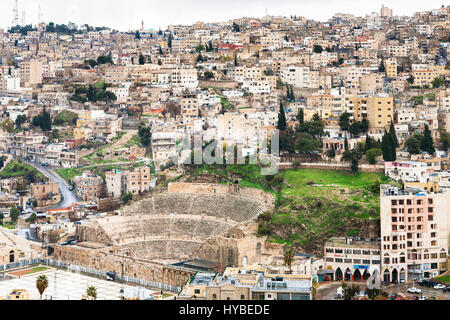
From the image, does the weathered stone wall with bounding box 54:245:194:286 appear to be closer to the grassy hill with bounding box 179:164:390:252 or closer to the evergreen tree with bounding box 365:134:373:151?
the grassy hill with bounding box 179:164:390:252

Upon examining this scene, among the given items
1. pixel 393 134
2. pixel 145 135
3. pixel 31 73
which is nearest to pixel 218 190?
pixel 393 134

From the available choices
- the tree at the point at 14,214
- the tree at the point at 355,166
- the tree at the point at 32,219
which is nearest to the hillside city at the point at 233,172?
the tree at the point at 14,214

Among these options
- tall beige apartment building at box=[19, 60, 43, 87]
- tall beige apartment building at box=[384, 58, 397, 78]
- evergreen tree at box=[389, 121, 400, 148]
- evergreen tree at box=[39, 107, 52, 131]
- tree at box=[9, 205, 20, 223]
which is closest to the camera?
evergreen tree at box=[389, 121, 400, 148]

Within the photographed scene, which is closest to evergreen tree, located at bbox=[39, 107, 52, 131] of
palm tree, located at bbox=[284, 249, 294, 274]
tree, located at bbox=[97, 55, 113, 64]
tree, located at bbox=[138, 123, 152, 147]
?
tree, located at bbox=[138, 123, 152, 147]

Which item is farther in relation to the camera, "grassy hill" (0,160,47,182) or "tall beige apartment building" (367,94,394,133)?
"grassy hill" (0,160,47,182)

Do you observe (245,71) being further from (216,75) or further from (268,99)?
(268,99)

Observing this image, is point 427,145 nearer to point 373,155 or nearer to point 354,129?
point 373,155

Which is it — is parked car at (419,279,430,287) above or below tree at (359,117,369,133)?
below
